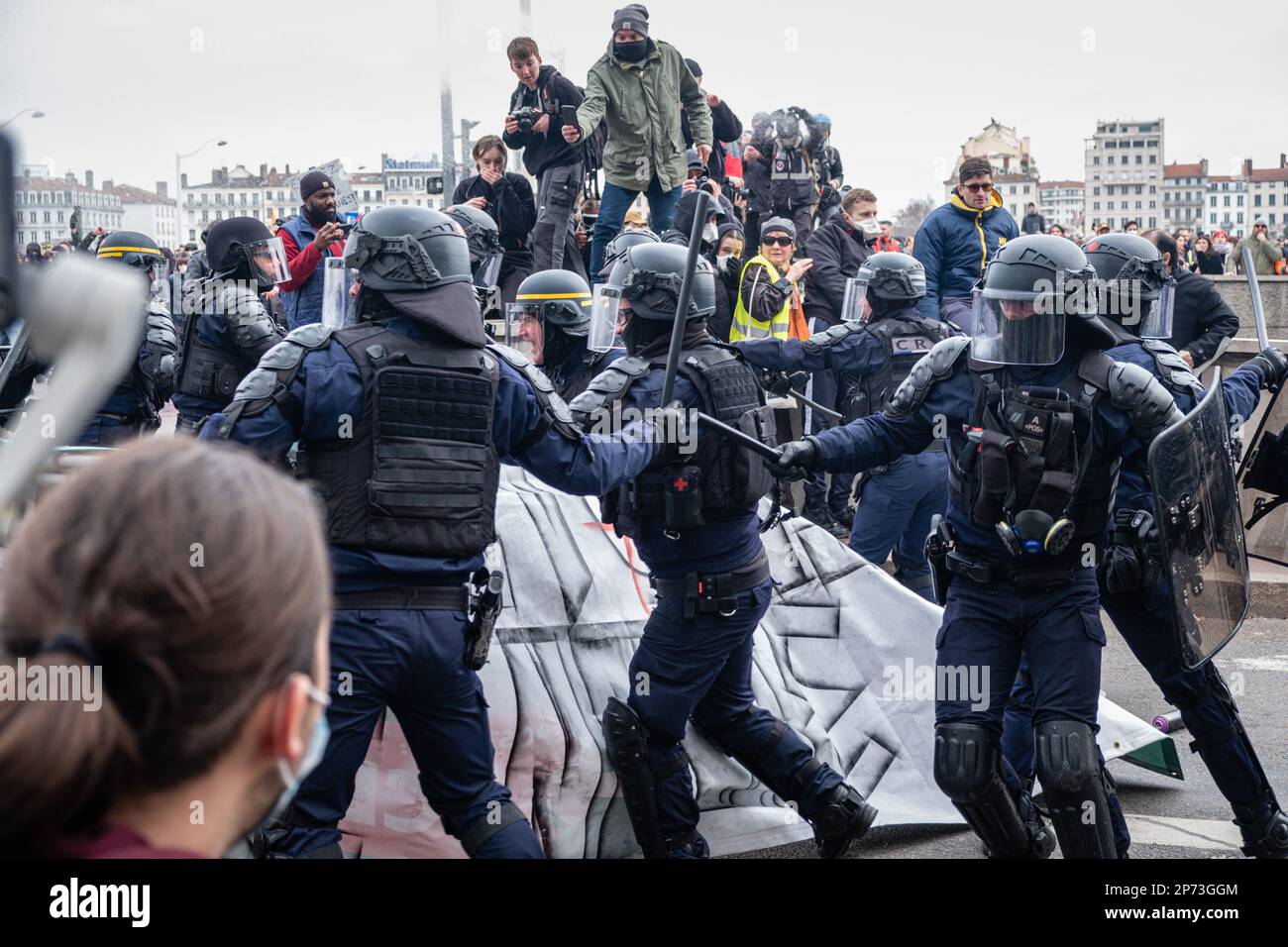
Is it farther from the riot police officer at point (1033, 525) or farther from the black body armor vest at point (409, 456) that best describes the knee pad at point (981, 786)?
the black body armor vest at point (409, 456)

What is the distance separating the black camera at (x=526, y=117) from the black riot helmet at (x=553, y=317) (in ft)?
13.8

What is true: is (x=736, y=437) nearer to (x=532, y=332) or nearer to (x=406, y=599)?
(x=406, y=599)

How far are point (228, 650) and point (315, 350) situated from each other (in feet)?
8.65

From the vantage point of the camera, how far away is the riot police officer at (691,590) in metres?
4.79

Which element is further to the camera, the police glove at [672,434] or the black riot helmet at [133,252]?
the black riot helmet at [133,252]

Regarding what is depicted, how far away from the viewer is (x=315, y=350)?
398 centimetres

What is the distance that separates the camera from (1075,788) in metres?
4.21

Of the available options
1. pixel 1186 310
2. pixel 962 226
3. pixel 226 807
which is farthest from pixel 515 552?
pixel 1186 310

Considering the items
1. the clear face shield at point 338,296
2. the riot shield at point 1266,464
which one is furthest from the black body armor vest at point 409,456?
the riot shield at point 1266,464

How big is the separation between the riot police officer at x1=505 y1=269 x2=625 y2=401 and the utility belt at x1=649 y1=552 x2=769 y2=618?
1.42 m

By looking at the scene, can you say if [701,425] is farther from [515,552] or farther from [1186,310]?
[1186,310]

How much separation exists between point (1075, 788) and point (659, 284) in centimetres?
213
